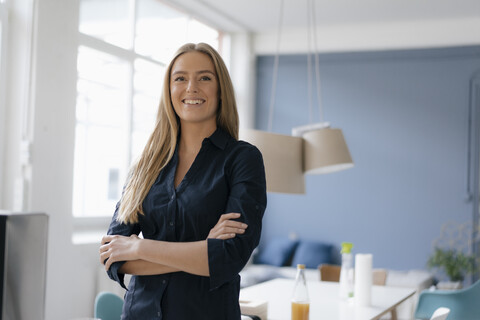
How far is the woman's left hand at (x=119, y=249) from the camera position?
66.2 inches

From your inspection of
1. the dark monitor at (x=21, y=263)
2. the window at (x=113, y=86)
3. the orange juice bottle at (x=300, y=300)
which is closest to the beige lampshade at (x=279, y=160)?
the orange juice bottle at (x=300, y=300)

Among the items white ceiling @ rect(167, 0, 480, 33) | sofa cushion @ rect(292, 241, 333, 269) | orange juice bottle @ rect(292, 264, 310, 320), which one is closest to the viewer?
orange juice bottle @ rect(292, 264, 310, 320)

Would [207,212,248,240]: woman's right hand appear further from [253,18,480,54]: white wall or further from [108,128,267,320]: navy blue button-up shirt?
[253,18,480,54]: white wall

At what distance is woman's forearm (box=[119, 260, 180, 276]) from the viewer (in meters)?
1.65

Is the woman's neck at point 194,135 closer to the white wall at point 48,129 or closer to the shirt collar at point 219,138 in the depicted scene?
the shirt collar at point 219,138

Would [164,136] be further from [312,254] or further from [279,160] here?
[312,254]

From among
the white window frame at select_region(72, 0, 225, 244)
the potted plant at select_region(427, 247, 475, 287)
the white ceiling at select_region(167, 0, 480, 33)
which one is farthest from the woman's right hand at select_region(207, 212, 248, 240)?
the potted plant at select_region(427, 247, 475, 287)

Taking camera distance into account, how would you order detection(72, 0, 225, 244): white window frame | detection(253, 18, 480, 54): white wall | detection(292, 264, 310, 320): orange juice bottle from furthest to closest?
detection(253, 18, 480, 54): white wall < detection(72, 0, 225, 244): white window frame < detection(292, 264, 310, 320): orange juice bottle

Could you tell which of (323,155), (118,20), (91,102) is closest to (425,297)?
(323,155)

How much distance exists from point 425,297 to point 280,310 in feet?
5.27

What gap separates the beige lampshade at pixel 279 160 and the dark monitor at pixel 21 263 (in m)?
2.19

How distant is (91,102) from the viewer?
16.9 feet

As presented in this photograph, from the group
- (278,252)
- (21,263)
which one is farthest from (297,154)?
(278,252)

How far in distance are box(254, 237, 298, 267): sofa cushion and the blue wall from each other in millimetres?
266
